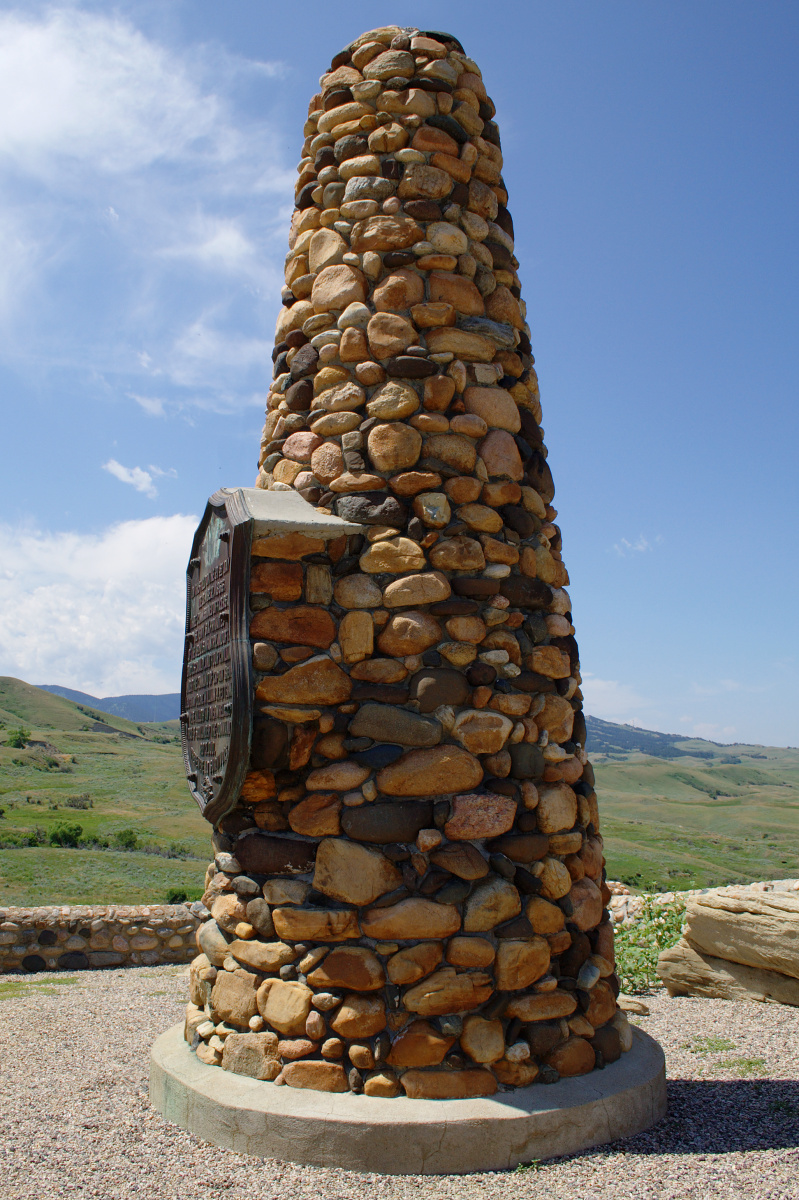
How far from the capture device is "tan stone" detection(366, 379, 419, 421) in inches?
134

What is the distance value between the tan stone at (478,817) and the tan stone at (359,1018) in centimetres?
57

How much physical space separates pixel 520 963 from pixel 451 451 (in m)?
2.14

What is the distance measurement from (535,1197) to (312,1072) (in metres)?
0.87

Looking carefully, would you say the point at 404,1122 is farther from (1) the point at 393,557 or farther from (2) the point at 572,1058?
(1) the point at 393,557

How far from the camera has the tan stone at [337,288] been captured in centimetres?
359

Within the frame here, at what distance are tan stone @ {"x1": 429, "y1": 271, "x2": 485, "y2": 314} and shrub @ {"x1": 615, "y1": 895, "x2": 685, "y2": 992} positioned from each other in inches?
209

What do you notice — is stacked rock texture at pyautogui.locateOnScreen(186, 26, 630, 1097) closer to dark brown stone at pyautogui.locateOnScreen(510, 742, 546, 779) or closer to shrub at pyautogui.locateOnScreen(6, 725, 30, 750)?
dark brown stone at pyautogui.locateOnScreen(510, 742, 546, 779)

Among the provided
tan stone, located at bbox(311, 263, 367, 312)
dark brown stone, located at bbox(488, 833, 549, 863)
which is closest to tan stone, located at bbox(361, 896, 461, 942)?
dark brown stone, located at bbox(488, 833, 549, 863)

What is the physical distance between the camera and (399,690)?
3.16 meters

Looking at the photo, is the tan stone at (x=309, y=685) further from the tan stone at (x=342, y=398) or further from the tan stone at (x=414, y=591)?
the tan stone at (x=342, y=398)

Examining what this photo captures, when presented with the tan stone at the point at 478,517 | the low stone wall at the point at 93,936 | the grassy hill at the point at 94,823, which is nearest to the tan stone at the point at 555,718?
the tan stone at the point at 478,517

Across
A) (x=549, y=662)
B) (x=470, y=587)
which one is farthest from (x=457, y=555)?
(x=549, y=662)

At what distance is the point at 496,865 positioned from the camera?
308 cm

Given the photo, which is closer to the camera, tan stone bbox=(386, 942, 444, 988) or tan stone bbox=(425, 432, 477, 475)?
tan stone bbox=(386, 942, 444, 988)
